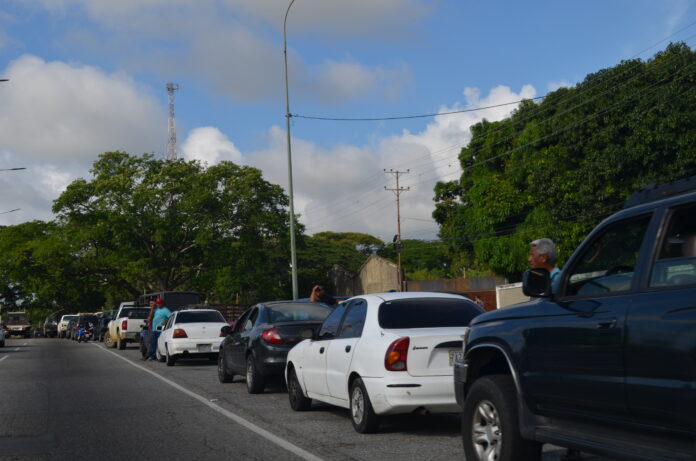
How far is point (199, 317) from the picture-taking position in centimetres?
2203

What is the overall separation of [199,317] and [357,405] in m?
13.5

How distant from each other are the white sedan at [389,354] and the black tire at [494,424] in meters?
1.99

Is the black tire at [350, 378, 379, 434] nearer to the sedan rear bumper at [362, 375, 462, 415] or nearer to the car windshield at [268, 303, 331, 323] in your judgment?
the sedan rear bumper at [362, 375, 462, 415]

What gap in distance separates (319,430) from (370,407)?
961 millimetres

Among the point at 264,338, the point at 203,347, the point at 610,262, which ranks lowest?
the point at 203,347

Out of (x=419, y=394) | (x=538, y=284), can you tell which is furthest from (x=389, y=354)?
(x=538, y=284)

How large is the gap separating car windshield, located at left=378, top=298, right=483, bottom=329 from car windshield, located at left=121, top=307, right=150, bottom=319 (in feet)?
84.5

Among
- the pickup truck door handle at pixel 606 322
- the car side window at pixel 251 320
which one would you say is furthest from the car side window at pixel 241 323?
the pickup truck door handle at pixel 606 322

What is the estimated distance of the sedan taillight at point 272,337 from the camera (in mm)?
13234

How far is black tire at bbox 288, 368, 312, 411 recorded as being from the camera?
11078 mm

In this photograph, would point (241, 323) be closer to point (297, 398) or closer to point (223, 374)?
point (223, 374)

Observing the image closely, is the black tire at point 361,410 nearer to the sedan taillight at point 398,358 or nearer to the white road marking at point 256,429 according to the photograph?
the sedan taillight at point 398,358

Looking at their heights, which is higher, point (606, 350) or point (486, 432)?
point (606, 350)

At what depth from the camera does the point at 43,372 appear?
19609 millimetres
